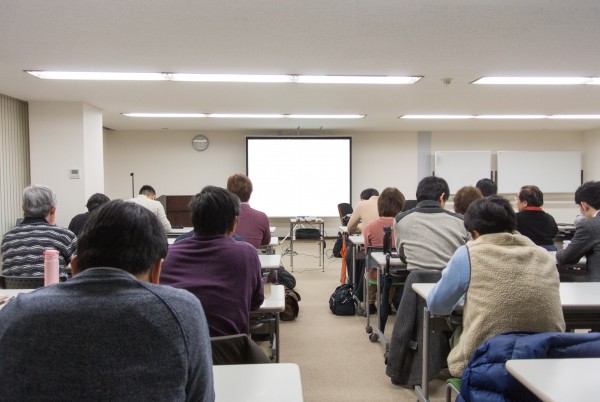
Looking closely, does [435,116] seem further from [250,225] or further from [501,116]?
[250,225]

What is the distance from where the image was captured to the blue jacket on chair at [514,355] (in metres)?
1.30

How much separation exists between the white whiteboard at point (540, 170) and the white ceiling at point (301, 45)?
3.72 m

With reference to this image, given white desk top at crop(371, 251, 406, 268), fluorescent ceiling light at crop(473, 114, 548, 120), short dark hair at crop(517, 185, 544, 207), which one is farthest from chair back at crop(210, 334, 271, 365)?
fluorescent ceiling light at crop(473, 114, 548, 120)

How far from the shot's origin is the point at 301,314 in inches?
173

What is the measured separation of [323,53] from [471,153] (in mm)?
6738

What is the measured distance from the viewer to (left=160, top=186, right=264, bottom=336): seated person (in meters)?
1.68

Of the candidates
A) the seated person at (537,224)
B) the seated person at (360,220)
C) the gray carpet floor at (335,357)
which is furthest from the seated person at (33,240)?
the seated person at (537,224)

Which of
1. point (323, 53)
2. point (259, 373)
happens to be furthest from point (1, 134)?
point (259, 373)

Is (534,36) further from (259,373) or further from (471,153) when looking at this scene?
(471,153)

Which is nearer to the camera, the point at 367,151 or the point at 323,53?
the point at 323,53

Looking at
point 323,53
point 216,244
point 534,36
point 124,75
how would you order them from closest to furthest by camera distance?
point 216,244 < point 534,36 < point 323,53 < point 124,75

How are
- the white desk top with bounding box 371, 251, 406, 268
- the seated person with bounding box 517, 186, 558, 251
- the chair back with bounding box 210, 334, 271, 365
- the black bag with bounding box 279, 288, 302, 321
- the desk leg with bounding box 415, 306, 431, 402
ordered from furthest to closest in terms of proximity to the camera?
1. the black bag with bounding box 279, 288, 302, 321
2. the seated person with bounding box 517, 186, 558, 251
3. the white desk top with bounding box 371, 251, 406, 268
4. the desk leg with bounding box 415, 306, 431, 402
5. the chair back with bounding box 210, 334, 271, 365

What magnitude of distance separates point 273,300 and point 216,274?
0.64m

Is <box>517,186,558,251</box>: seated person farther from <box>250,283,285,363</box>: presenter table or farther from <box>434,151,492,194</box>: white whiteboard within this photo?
<box>434,151,492,194</box>: white whiteboard
